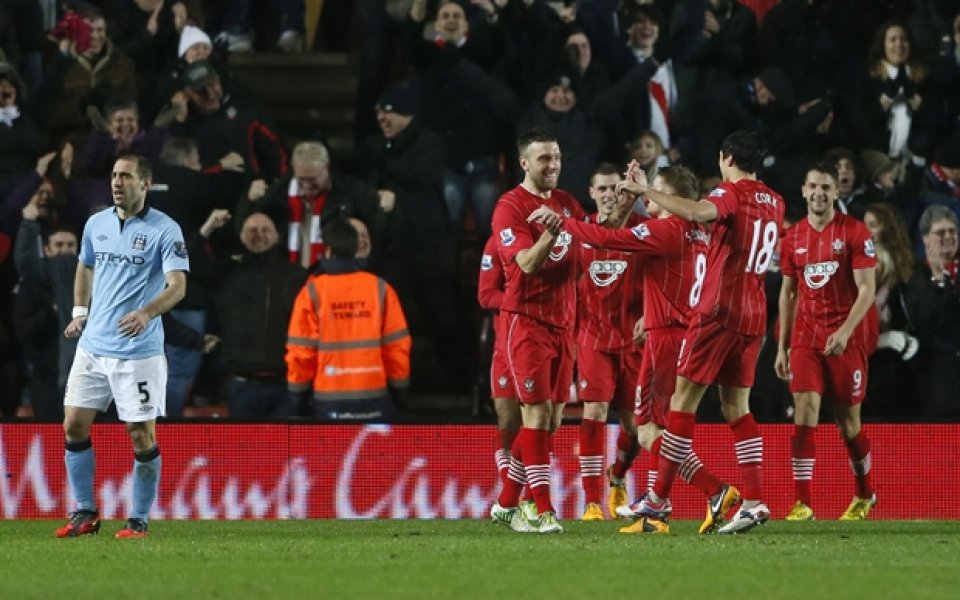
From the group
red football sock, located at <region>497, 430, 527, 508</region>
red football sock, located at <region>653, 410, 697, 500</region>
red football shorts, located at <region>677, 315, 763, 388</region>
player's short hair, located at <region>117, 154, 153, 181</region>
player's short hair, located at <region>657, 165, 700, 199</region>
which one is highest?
player's short hair, located at <region>117, 154, 153, 181</region>

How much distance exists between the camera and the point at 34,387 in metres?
14.7

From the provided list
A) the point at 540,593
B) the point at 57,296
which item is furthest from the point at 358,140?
the point at 540,593

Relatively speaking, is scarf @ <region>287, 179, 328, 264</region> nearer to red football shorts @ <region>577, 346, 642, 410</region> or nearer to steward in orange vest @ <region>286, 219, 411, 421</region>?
steward in orange vest @ <region>286, 219, 411, 421</region>

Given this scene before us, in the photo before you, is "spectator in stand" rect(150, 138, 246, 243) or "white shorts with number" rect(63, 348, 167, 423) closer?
"white shorts with number" rect(63, 348, 167, 423)

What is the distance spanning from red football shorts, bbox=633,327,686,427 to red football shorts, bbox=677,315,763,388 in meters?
0.95

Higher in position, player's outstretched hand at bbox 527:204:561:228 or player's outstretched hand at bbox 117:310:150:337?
player's outstretched hand at bbox 527:204:561:228

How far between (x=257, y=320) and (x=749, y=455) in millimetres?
4719

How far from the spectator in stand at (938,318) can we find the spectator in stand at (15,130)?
708 centimetres

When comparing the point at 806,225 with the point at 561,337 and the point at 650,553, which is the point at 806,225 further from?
the point at 650,553

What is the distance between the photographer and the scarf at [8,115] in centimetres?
1582

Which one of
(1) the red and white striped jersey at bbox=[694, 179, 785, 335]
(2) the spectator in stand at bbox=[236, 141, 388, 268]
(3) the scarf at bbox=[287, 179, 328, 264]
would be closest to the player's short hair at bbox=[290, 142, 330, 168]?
(2) the spectator in stand at bbox=[236, 141, 388, 268]

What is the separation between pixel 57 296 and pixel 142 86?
8.00ft

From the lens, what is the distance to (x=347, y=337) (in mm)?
13742

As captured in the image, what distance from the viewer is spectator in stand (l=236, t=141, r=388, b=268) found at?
48.5 ft
